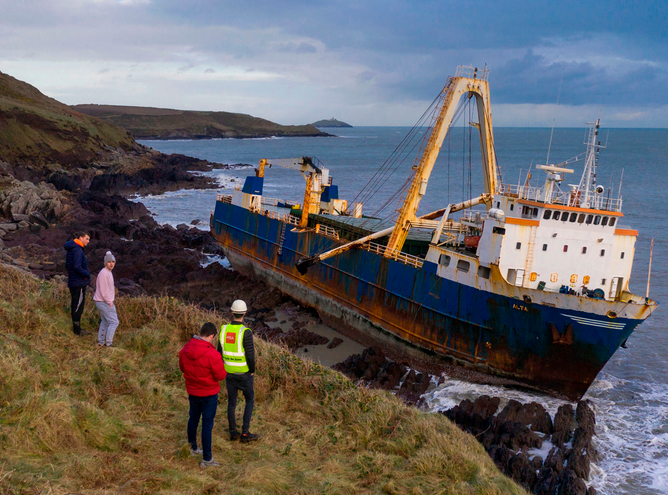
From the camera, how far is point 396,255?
16703mm

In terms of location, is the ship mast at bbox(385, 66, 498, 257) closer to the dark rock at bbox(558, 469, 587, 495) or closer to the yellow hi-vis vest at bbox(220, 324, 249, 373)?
the dark rock at bbox(558, 469, 587, 495)

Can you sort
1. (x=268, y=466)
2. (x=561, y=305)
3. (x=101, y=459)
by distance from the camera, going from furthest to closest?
(x=561, y=305)
(x=268, y=466)
(x=101, y=459)

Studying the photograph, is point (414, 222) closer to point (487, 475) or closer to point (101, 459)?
point (487, 475)

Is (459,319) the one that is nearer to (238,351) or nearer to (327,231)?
(327,231)

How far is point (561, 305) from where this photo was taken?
12.6 m

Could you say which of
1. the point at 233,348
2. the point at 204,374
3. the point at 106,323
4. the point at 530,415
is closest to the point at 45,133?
the point at 106,323

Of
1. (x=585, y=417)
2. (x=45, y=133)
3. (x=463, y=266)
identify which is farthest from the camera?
(x=45, y=133)

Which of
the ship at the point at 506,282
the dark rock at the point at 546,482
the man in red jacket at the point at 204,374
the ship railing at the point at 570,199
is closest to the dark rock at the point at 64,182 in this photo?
the ship at the point at 506,282

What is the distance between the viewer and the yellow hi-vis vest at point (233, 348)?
6.09 m

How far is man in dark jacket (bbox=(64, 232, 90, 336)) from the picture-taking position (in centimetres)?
864

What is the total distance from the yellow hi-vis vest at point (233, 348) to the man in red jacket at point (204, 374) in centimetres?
40

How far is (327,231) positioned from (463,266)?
713cm

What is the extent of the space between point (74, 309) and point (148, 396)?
2801 millimetres

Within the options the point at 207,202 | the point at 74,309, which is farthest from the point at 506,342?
the point at 207,202
